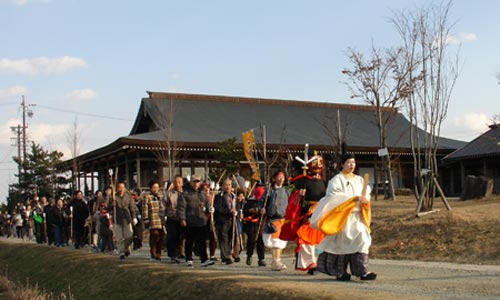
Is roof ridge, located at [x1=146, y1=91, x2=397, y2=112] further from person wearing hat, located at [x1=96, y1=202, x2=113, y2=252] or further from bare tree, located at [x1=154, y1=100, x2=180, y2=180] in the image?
person wearing hat, located at [x1=96, y1=202, x2=113, y2=252]

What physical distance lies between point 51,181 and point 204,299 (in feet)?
119

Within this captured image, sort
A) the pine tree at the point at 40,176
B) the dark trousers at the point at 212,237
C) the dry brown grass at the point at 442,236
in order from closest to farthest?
the dry brown grass at the point at 442,236 → the dark trousers at the point at 212,237 → the pine tree at the point at 40,176

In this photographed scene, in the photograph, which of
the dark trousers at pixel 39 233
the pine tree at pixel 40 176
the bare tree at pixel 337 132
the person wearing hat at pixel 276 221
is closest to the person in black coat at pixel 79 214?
the dark trousers at pixel 39 233

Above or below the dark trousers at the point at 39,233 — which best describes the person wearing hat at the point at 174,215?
above

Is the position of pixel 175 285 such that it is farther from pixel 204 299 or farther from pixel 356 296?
pixel 356 296

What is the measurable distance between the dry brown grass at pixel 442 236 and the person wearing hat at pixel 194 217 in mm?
4005

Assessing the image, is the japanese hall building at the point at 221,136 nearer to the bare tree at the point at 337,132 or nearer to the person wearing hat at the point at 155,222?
the bare tree at the point at 337,132

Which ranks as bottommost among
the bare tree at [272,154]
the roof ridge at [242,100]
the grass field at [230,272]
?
the grass field at [230,272]

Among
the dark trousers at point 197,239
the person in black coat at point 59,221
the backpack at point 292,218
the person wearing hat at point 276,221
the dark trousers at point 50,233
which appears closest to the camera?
the backpack at point 292,218

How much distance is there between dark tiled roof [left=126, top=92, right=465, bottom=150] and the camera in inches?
1316

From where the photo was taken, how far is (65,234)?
22.2 m

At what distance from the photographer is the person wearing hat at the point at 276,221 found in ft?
37.8

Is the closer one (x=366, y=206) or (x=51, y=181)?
(x=366, y=206)

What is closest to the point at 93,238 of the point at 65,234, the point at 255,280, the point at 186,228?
the point at 65,234
